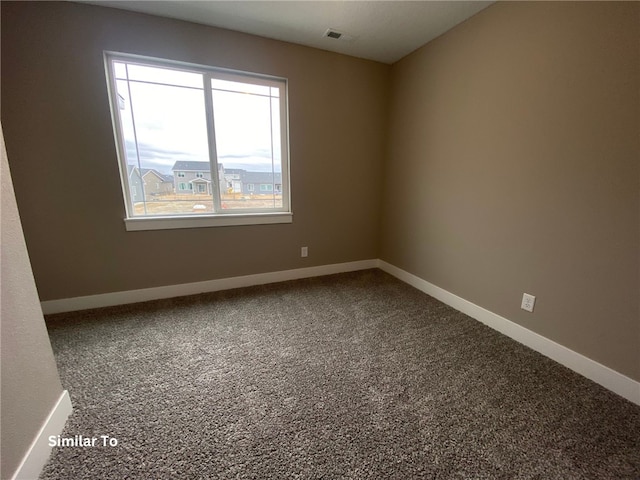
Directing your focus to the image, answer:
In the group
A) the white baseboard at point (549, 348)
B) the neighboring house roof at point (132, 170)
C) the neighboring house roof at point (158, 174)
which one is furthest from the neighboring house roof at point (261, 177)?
the white baseboard at point (549, 348)

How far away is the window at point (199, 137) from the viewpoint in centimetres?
211

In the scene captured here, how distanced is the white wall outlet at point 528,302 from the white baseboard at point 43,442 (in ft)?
8.76

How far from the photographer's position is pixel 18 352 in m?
0.94

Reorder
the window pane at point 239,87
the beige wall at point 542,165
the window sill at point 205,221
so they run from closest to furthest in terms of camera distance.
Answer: the beige wall at point 542,165 → the window sill at point 205,221 → the window pane at point 239,87

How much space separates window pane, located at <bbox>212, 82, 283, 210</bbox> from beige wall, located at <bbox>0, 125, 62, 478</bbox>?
1592mm

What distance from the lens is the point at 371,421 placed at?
1189mm

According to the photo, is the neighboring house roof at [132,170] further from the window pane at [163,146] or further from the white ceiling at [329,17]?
the white ceiling at [329,17]

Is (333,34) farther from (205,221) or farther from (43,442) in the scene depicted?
(43,442)

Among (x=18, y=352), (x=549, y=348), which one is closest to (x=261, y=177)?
(x=18, y=352)

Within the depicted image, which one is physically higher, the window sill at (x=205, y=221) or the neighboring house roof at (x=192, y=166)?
the neighboring house roof at (x=192, y=166)

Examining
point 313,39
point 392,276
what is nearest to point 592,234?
point 392,276

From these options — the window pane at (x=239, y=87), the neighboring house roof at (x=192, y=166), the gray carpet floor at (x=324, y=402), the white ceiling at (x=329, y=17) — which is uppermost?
the white ceiling at (x=329, y=17)

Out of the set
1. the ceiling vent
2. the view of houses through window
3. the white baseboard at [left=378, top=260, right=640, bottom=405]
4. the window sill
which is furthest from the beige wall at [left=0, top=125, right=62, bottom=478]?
the white baseboard at [left=378, top=260, right=640, bottom=405]

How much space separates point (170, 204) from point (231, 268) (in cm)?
83
